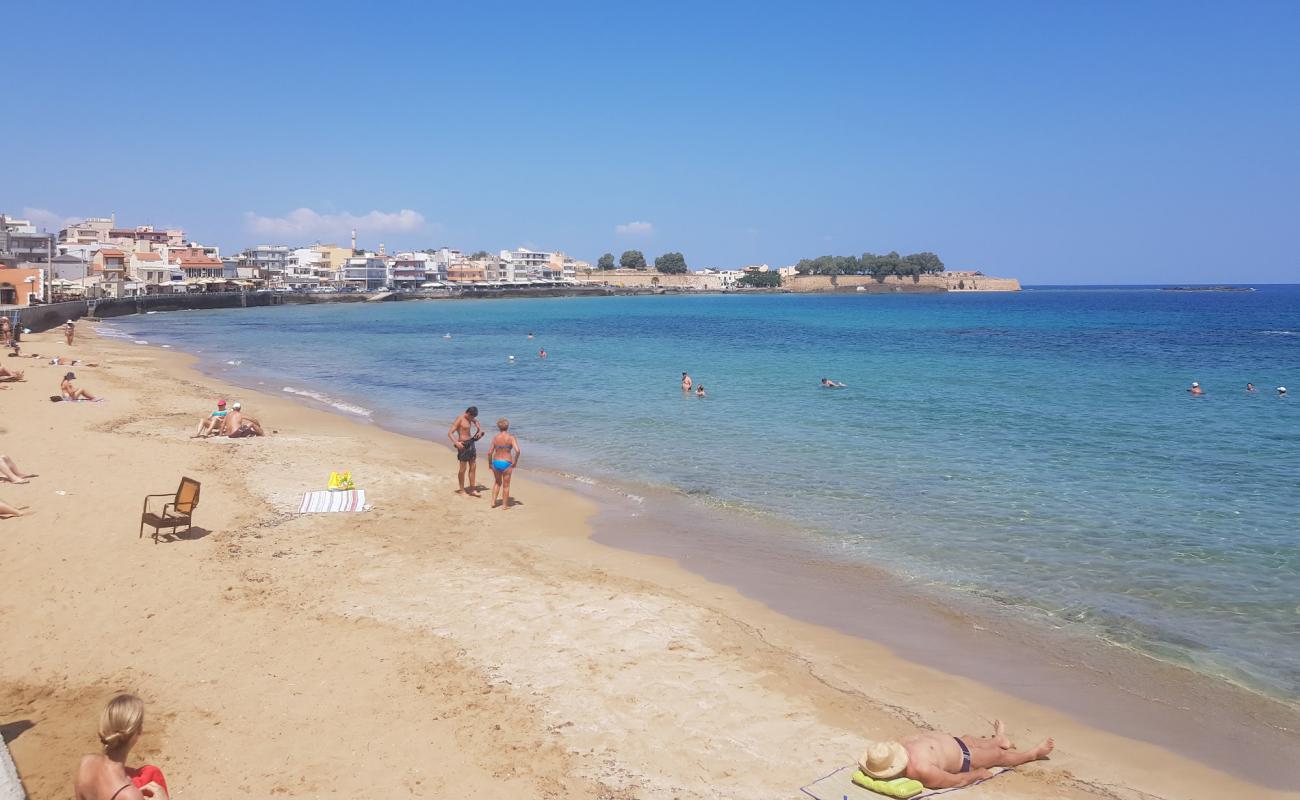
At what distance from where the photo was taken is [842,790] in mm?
5801

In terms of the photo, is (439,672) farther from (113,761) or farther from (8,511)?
(8,511)

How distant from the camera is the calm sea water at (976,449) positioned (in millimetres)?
10375

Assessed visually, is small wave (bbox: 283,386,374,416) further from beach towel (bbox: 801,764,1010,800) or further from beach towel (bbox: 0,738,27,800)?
beach towel (bbox: 801,764,1010,800)

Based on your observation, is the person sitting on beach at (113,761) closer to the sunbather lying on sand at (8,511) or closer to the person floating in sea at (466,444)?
the sunbather lying on sand at (8,511)

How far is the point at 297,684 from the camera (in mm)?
7098

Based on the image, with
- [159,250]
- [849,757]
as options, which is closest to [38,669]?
[849,757]

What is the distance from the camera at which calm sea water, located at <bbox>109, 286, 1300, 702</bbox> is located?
1038 cm

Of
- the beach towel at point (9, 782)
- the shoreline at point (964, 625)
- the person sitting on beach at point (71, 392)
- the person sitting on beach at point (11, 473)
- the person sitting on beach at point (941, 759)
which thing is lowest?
the shoreline at point (964, 625)

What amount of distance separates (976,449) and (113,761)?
18.0 metres

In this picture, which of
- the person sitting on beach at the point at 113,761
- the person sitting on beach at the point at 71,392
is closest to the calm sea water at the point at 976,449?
the person sitting on beach at the point at 71,392

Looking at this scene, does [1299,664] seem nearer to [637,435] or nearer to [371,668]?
[371,668]

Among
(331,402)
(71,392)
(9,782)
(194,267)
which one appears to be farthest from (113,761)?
(194,267)

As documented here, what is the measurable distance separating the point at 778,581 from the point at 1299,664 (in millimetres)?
5360

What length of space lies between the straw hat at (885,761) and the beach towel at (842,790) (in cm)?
13
